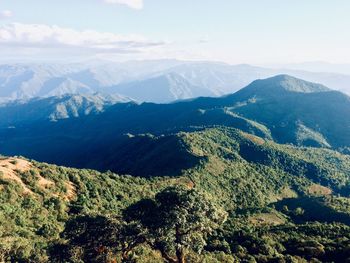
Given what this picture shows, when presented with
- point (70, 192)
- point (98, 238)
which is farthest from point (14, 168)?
point (98, 238)

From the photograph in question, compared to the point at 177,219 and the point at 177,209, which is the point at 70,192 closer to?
the point at 177,209

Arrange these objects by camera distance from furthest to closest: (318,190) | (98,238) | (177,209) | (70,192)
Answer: (318,190) < (70,192) < (98,238) < (177,209)

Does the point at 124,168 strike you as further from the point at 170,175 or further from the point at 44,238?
the point at 44,238

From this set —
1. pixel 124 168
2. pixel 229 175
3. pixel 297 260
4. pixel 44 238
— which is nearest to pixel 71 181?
pixel 44 238

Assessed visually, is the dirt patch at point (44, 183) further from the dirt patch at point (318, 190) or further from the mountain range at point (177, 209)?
the dirt patch at point (318, 190)

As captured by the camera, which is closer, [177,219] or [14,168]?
[177,219]

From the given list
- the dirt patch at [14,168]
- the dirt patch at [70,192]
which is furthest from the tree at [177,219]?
the dirt patch at [70,192]
